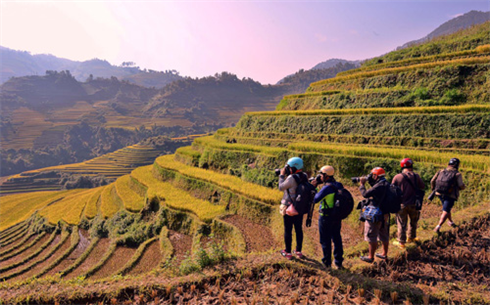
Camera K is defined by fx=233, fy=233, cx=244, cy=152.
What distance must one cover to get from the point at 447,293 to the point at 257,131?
19.6 m

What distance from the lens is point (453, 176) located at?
5.80 metres

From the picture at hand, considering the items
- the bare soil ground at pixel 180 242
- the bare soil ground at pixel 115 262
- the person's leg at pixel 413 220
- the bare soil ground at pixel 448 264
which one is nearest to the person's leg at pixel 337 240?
the bare soil ground at pixel 448 264

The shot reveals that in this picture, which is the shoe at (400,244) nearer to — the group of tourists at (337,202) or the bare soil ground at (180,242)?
the group of tourists at (337,202)

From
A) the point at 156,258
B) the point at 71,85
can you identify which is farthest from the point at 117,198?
→ the point at 71,85

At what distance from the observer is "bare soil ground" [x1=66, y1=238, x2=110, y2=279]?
14.1 metres

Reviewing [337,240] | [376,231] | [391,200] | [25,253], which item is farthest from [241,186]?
[25,253]

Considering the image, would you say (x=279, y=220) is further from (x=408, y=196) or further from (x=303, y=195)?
(x=303, y=195)

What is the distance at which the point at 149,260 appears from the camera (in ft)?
43.3

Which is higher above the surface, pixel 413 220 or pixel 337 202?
pixel 337 202

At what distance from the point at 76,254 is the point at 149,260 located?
8653 millimetres

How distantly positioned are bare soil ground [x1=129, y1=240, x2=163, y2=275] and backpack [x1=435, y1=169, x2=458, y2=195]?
12805 millimetres

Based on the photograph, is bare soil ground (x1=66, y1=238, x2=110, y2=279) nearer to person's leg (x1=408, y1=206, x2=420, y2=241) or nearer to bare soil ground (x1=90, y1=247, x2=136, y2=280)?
bare soil ground (x1=90, y1=247, x2=136, y2=280)

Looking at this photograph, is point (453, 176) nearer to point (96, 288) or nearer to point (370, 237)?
point (370, 237)

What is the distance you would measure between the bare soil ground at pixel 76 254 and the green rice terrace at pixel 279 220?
113mm
